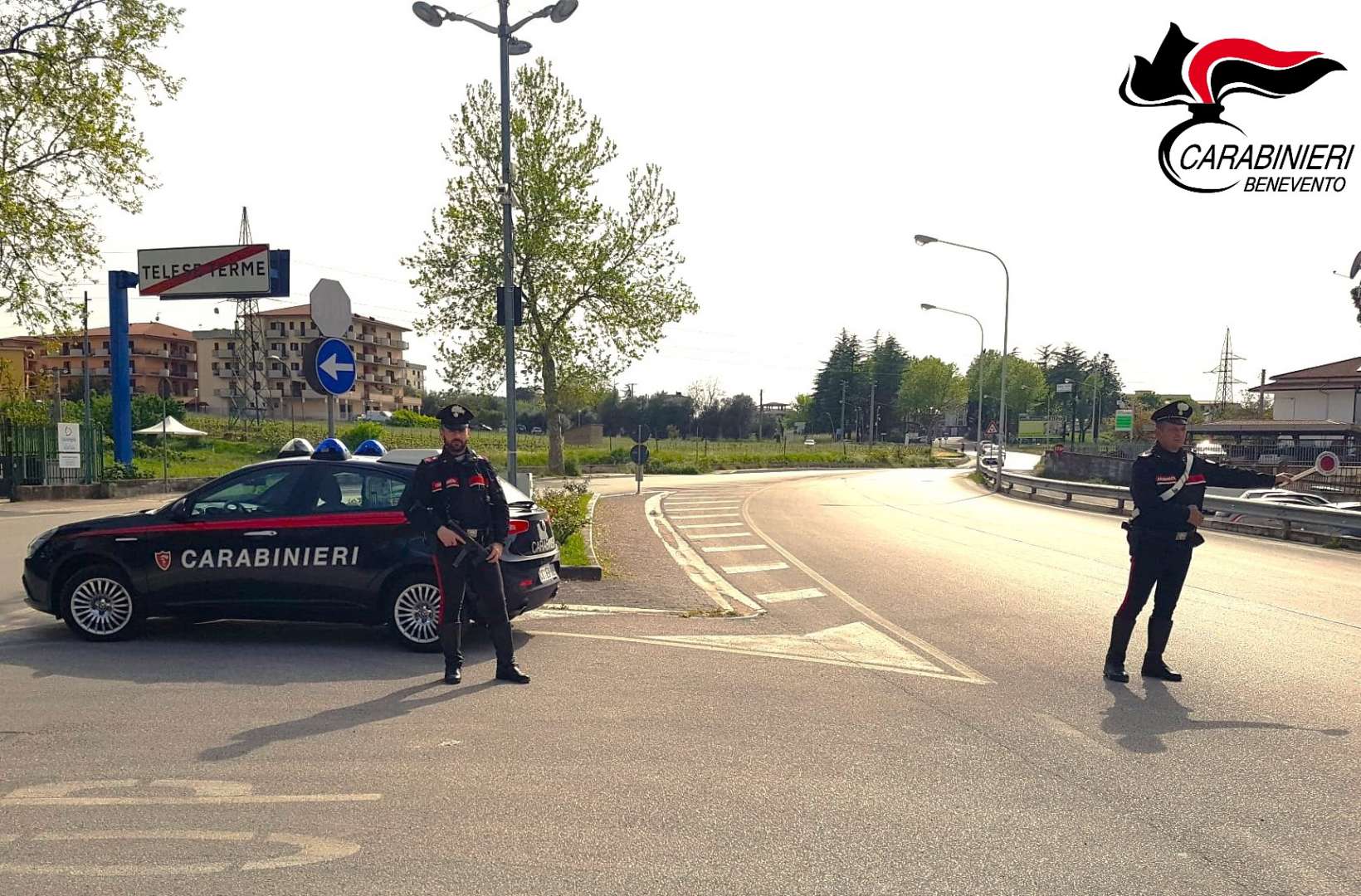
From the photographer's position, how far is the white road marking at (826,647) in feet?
22.7

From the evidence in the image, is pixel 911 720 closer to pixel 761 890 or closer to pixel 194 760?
pixel 761 890

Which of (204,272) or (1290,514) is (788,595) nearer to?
(1290,514)

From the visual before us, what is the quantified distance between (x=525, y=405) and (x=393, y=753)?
10398 cm

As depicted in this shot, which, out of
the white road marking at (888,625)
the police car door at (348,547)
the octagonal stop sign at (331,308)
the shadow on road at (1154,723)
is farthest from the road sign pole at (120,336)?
the shadow on road at (1154,723)

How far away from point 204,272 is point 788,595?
18078 millimetres

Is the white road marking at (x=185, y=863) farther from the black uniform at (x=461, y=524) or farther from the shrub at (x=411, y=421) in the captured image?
the shrub at (x=411, y=421)

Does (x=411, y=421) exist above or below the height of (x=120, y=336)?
below

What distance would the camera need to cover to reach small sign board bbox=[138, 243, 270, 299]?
22.1m

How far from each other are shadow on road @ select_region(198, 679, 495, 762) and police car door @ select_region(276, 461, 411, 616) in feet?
3.91

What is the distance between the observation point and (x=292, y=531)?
7.10 meters

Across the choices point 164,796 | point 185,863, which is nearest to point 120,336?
point 164,796

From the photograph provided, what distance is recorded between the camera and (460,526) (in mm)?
6246

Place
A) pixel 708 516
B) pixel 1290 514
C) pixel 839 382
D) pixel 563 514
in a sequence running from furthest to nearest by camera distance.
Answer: pixel 839 382 < pixel 708 516 < pixel 1290 514 < pixel 563 514

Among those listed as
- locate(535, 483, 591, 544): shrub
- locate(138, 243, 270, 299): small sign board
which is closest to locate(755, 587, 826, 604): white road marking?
locate(535, 483, 591, 544): shrub
